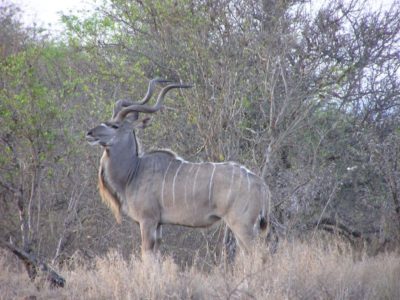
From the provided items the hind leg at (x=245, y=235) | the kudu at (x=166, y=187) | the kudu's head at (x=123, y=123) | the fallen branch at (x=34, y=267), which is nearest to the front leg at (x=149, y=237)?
the kudu at (x=166, y=187)

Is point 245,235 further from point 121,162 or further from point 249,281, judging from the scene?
point 121,162

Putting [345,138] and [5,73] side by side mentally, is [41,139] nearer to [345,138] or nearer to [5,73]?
[5,73]

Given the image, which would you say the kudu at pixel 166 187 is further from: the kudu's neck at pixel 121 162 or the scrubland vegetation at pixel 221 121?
the scrubland vegetation at pixel 221 121

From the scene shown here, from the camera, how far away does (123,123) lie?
7.07m

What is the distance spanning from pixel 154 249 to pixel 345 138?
9.87ft

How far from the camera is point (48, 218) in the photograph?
782 cm

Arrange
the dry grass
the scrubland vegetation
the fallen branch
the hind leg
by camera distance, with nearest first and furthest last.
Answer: the dry grass < the fallen branch < the hind leg < the scrubland vegetation

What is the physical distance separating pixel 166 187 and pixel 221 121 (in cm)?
92

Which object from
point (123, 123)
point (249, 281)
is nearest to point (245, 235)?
point (249, 281)

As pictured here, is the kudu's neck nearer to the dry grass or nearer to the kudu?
the kudu

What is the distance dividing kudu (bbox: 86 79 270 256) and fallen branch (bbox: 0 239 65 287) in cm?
105

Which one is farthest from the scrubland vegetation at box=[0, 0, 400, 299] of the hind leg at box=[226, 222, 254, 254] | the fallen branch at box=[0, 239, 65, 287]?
the hind leg at box=[226, 222, 254, 254]

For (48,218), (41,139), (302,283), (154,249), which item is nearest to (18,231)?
(48,218)

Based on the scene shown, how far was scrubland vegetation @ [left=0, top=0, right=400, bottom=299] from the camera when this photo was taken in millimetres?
6801
